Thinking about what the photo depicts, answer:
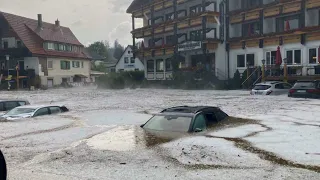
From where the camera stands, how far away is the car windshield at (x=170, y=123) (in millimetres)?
10062

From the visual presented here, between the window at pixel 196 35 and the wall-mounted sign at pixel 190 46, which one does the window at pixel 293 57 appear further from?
the window at pixel 196 35

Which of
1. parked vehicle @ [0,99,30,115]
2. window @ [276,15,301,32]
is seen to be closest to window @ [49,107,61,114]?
parked vehicle @ [0,99,30,115]

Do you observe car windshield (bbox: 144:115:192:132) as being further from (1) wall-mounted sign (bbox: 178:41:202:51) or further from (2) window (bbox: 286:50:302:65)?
(1) wall-mounted sign (bbox: 178:41:202:51)

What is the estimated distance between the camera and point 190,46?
127ft

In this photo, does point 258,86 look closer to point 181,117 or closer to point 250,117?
point 250,117

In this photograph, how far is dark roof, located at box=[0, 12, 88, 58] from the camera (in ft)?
183

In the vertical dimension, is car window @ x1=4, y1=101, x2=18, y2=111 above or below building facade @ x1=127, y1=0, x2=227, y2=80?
below

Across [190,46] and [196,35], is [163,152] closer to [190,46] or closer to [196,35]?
[190,46]

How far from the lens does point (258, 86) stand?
25359 mm

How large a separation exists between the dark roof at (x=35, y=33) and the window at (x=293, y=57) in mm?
38007

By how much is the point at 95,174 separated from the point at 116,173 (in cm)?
40

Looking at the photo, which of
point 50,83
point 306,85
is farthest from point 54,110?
point 50,83

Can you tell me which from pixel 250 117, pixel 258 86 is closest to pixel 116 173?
pixel 250 117

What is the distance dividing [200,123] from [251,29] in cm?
2865
